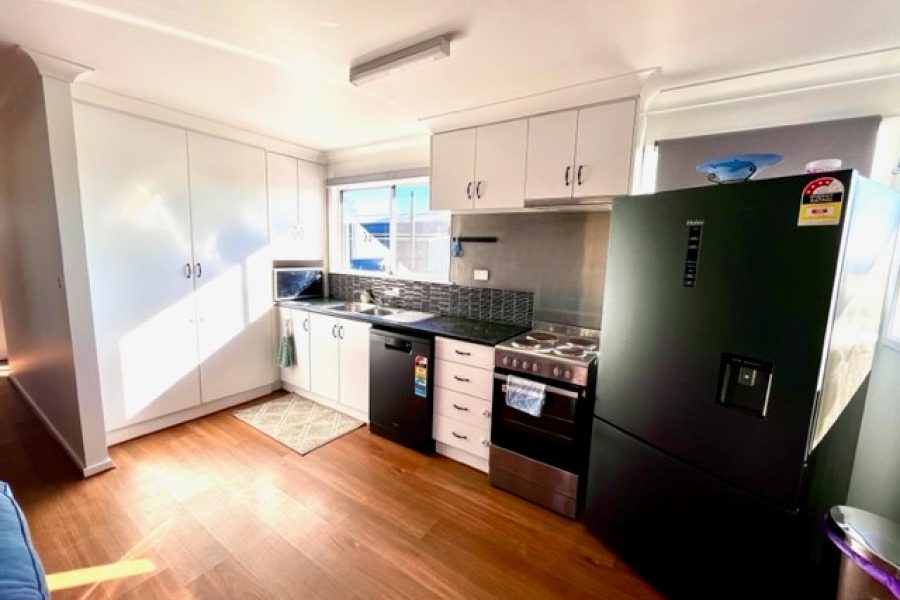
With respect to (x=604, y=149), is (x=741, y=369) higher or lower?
lower

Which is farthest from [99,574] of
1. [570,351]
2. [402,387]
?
[570,351]

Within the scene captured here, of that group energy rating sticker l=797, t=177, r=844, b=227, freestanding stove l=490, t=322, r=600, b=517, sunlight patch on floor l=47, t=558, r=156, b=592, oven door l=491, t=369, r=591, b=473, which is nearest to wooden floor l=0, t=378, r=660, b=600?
sunlight patch on floor l=47, t=558, r=156, b=592

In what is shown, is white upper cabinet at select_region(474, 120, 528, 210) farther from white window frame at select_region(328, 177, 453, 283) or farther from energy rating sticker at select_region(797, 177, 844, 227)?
Answer: energy rating sticker at select_region(797, 177, 844, 227)

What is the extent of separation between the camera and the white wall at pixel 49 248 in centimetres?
206

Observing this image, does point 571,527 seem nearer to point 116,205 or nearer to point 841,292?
point 841,292

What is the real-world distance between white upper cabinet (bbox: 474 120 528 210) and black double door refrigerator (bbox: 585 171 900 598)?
2.64ft

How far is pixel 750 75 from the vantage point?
191cm

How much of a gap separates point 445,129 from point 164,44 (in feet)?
5.26

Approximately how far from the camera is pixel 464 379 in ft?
8.16

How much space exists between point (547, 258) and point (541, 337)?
57cm

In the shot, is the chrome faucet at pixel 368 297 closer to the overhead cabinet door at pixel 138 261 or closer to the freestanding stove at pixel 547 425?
the overhead cabinet door at pixel 138 261

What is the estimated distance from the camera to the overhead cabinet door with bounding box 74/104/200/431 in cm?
245

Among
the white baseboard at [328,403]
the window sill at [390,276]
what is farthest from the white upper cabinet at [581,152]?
the white baseboard at [328,403]

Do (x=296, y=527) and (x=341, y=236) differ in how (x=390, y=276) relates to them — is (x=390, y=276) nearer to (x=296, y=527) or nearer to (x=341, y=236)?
(x=341, y=236)
